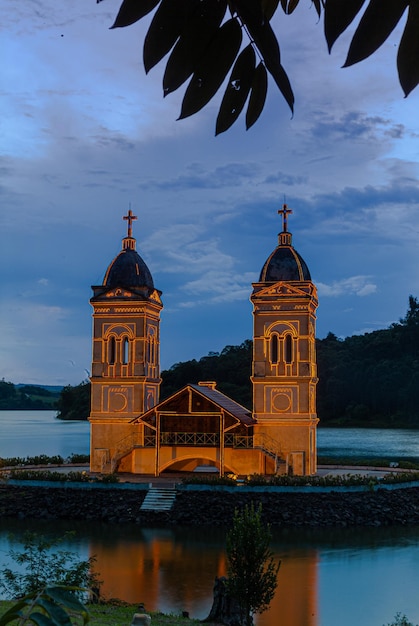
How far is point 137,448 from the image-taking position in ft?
94.0

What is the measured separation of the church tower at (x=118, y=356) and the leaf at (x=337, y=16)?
27668mm

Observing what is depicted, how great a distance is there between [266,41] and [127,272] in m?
28.2

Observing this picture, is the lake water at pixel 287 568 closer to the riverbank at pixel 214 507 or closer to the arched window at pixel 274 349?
the riverbank at pixel 214 507

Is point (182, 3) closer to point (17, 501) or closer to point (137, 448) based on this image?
point (17, 501)

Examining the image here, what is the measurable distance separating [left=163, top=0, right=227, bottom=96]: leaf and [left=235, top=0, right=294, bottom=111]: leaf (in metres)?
0.04

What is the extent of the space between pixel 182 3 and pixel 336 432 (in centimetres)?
7573

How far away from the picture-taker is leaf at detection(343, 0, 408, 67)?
1.21 meters

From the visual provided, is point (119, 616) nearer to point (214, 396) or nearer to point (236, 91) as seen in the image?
point (236, 91)

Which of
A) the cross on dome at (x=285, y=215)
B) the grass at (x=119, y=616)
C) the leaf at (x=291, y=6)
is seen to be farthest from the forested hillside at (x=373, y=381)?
the leaf at (x=291, y=6)

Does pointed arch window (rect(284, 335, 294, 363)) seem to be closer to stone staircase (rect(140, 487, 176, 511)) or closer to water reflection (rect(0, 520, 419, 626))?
stone staircase (rect(140, 487, 176, 511))

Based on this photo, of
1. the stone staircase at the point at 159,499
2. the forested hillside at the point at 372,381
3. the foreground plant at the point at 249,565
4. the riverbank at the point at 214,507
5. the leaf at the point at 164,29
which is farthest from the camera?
the forested hillside at the point at 372,381

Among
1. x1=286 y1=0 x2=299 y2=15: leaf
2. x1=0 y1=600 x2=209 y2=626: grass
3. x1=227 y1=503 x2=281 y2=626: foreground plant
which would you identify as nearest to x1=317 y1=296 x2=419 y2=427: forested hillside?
x1=0 y1=600 x2=209 y2=626: grass

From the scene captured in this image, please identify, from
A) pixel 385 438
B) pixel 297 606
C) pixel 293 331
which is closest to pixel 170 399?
pixel 293 331

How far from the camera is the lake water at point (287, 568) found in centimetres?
1561
